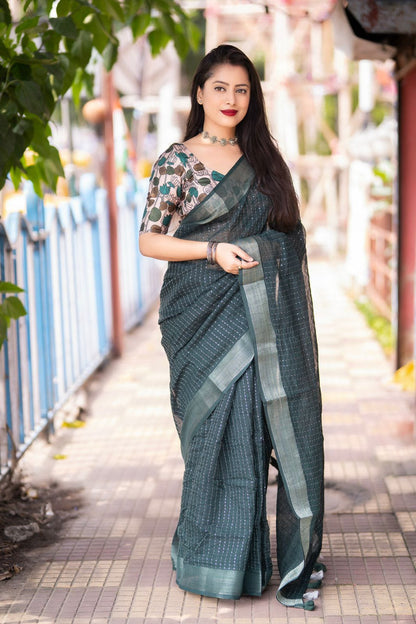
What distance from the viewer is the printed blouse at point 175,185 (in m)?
3.13

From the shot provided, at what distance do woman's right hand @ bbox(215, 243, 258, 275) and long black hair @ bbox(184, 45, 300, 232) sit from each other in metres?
0.19

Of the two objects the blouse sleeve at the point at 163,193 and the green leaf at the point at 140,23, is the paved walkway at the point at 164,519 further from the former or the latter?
the green leaf at the point at 140,23

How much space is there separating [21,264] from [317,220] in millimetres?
12316

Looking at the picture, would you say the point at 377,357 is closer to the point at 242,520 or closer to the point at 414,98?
the point at 414,98

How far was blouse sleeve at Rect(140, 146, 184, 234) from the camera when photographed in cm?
313

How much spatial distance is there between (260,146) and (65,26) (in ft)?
2.95

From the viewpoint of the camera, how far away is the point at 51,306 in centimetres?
557

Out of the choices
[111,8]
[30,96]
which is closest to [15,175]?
[30,96]

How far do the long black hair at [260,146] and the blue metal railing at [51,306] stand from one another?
162cm

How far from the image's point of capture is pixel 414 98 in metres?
6.45

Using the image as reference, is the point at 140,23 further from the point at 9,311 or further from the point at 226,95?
the point at 9,311

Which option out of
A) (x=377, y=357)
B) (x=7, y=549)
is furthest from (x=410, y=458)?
(x=377, y=357)

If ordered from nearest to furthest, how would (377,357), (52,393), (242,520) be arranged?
(242,520) < (52,393) < (377,357)

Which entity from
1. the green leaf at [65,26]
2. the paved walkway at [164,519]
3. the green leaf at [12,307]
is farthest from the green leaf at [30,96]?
the paved walkway at [164,519]
